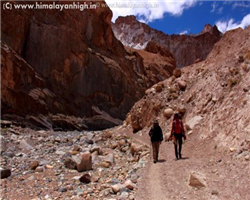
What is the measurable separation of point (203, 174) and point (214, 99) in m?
5.58

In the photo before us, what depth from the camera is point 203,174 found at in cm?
668

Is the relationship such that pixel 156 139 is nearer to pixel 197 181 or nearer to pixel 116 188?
pixel 116 188

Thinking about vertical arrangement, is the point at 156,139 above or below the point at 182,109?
below

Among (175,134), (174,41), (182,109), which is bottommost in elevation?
(175,134)

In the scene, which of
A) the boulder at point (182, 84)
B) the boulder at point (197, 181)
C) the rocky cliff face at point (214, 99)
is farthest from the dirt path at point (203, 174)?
the boulder at point (182, 84)

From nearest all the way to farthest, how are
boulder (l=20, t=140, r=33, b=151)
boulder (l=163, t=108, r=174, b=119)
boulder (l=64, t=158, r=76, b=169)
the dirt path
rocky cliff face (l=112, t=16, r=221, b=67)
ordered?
1. the dirt path
2. boulder (l=64, t=158, r=76, b=169)
3. boulder (l=20, t=140, r=33, b=151)
4. boulder (l=163, t=108, r=174, b=119)
5. rocky cliff face (l=112, t=16, r=221, b=67)

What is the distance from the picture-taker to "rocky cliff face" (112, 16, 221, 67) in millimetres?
106500

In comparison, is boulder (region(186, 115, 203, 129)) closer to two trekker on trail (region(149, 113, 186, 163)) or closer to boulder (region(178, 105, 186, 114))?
boulder (region(178, 105, 186, 114))

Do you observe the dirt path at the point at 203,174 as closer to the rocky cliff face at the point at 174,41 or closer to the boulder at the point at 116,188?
the boulder at the point at 116,188

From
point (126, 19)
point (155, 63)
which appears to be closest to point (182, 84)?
point (155, 63)

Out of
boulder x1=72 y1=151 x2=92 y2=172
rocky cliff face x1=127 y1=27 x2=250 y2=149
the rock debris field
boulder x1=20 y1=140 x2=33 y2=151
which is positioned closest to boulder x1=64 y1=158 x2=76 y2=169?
the rock debris field

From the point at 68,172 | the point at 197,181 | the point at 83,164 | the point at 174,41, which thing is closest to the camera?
the point at 197,181

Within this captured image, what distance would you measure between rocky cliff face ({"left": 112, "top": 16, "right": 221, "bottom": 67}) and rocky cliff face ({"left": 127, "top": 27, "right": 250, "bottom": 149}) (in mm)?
90103

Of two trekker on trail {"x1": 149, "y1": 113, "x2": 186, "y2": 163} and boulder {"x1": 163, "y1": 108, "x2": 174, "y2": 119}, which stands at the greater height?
boulder {"x1": 163, "y1": 108, "x2": 174, "y2": 119}
